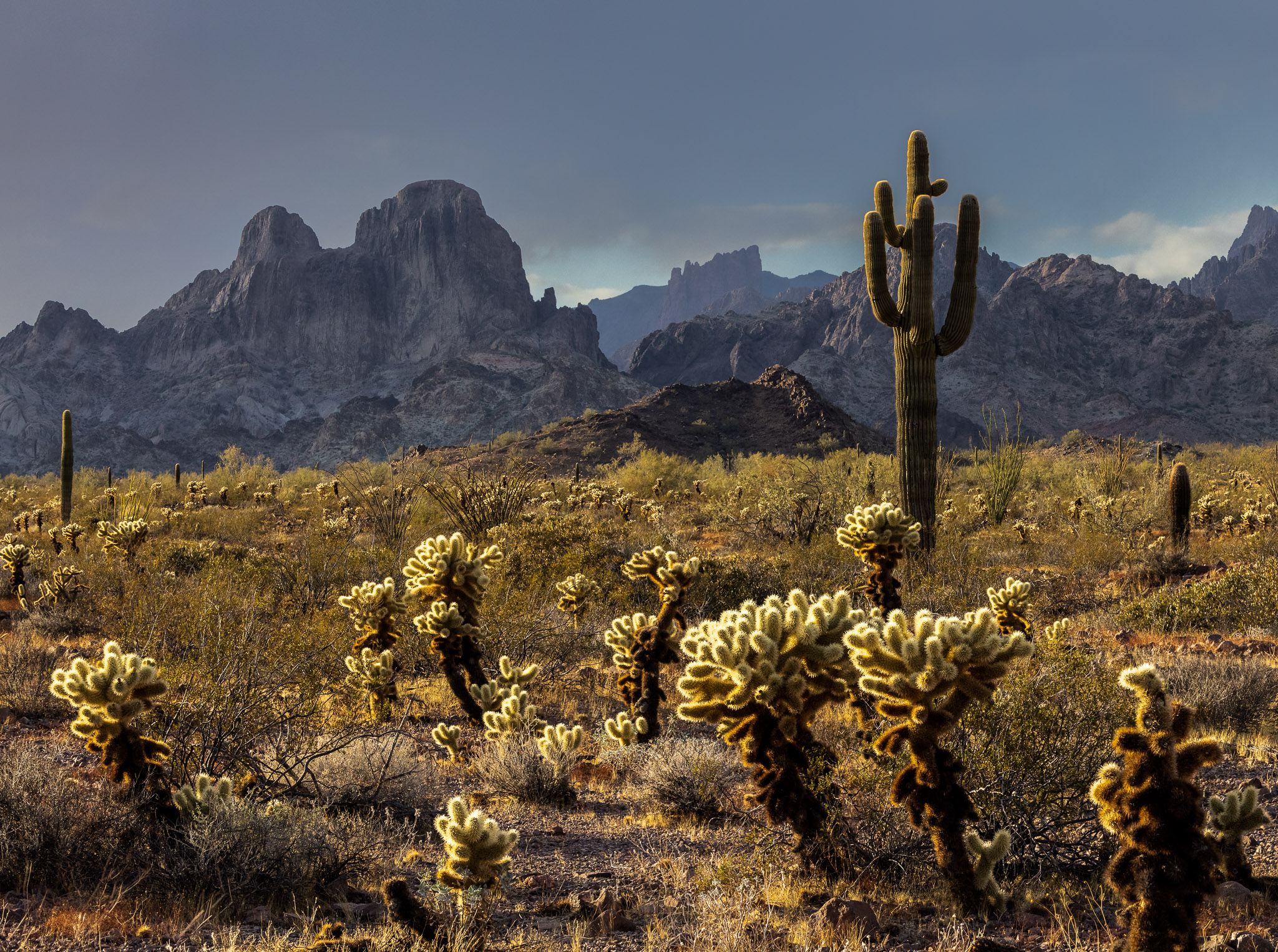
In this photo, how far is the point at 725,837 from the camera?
4211 mm

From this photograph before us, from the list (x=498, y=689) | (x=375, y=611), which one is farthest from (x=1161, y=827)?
(x=375, y=611)

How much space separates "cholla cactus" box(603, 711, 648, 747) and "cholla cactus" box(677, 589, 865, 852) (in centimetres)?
248

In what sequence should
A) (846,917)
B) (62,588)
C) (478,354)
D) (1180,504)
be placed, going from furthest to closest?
(478,354)
(1180,504)
(62,588)
(846,917)

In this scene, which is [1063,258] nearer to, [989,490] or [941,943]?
[989,490]

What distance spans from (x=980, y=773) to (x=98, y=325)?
168880 mm

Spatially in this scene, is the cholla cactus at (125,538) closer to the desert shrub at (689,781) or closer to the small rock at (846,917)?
the desert shrub at (689,781)

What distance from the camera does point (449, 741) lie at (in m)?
5.75

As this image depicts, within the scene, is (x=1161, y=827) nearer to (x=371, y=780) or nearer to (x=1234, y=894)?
(x=1234, y=894)

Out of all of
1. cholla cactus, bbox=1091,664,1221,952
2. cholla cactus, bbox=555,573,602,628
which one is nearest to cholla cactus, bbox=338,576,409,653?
cholla cactus, bbox=555,573,602,628

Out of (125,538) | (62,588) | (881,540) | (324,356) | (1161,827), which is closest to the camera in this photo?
(1161,827)

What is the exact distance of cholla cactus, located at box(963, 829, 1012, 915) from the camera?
3094 millimetres

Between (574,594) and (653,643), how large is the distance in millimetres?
2832

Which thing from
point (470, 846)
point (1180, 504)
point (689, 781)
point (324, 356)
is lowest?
point (689, 781)

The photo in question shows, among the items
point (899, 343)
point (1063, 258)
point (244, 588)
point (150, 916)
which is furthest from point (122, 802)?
point (1063, 258)
